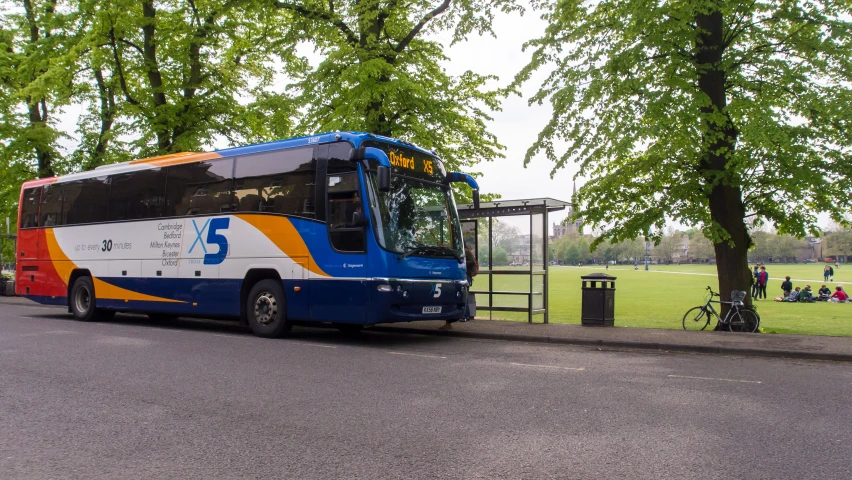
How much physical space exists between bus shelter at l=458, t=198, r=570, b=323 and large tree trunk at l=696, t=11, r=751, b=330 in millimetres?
3405

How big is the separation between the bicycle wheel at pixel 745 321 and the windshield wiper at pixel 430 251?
680cm

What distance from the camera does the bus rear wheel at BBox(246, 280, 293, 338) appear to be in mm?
12727

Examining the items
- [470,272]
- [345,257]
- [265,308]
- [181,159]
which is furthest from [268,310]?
[470,272]

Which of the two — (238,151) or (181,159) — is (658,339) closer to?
(238,151)

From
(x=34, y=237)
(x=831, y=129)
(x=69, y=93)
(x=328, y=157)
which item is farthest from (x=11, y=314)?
(x=831, y=129)

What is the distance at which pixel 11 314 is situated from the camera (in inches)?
735

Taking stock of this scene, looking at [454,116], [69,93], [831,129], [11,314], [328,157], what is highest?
[69,93]

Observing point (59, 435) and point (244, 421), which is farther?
point (244, 421)

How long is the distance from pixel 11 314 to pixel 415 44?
44.5ft

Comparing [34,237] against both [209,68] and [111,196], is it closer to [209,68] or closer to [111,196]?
[111,196]

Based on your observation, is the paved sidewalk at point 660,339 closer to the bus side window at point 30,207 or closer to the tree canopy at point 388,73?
the tree canopy at point 388,73

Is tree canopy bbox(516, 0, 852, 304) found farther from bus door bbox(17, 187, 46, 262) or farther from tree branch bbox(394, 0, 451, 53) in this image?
bus door bbox(17, 187, 46, 262)


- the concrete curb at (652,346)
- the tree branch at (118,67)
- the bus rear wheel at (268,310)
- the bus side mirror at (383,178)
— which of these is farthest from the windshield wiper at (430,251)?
the tree branch at (118,67)

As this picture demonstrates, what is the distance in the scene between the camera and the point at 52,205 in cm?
1783
